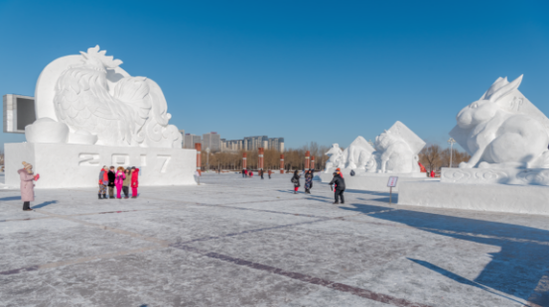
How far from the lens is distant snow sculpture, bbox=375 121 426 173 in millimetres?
20328

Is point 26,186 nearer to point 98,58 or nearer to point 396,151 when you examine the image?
point 98,58

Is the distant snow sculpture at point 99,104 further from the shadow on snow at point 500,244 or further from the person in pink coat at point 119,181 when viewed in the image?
the shadow on snow at point 500,244

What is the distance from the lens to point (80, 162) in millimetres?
15727

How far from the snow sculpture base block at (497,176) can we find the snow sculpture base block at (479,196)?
47 centimetres

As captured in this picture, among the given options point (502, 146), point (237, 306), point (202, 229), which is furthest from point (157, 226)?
point (502, 146)

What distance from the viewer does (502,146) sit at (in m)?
10.8

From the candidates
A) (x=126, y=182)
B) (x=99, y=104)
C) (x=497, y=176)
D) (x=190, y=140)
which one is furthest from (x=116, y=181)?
(x=190, y=140)

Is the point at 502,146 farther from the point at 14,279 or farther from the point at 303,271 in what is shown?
the point at 14,279

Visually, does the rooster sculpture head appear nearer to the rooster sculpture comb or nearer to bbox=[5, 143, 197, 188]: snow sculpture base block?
the rooster sculpture comb

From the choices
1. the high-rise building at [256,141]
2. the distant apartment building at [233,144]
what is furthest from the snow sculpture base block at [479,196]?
the distant apartment building at [233,144]

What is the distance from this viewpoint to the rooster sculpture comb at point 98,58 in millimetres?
17719

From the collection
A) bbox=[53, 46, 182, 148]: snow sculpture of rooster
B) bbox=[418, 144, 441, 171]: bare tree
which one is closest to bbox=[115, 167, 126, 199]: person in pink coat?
bbox=[53, 46, 182, 148]: snow sculpture of rooster

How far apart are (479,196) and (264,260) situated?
8.06 m

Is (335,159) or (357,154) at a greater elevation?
(357,154)
